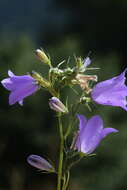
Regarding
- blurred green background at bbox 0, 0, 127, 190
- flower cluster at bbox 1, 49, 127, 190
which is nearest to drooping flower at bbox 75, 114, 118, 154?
flower cluster at bbox 1, 49, 127, 190

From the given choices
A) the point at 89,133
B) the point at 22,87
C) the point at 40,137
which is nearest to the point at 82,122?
the point at 89,133

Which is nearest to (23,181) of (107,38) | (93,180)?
(93,180)

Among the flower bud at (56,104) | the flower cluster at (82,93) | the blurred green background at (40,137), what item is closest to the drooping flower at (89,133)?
the flower cluster at (82,93)

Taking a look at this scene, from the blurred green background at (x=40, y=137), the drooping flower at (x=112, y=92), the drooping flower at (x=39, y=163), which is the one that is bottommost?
the blurred green background at (x=40, y=137)

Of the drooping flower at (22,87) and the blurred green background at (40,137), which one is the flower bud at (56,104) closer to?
the drooping flower at (22,87)

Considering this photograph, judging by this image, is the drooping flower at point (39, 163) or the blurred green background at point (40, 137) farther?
the blurred green background at point (40, 137)

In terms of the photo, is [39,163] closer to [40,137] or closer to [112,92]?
[112,92]
